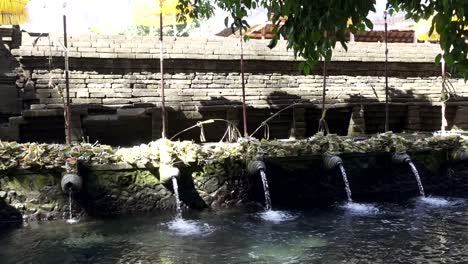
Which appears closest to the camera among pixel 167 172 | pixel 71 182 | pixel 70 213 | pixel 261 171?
pixel 71 182

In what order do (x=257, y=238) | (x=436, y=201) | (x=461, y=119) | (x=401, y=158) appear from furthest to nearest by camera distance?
(x=461, y=119) → (x=401, y=158) → (x=436, y=201) → (x=257, y=238)

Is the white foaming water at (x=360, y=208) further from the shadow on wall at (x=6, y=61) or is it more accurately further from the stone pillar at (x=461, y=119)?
the shadow on wall at (x=6, y=61)

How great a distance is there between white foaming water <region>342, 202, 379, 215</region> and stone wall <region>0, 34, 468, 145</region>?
444 centimetres

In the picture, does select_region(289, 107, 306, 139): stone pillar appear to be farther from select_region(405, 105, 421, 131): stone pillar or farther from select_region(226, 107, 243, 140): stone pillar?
select_region(405, 105, 421, 131): stone pillar

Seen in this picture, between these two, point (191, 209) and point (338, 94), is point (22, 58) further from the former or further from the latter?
point (338, 94)

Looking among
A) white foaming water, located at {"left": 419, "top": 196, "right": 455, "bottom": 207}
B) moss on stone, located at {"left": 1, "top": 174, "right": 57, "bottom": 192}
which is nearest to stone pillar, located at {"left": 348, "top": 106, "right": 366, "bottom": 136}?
white foaming water, located at {"left": 419, "top": 196, "right": 455, "bottom": 207}

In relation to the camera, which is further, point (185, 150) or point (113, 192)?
point (185, 150)

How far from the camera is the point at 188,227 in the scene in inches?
295

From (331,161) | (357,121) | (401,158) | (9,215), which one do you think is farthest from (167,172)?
(357,121)

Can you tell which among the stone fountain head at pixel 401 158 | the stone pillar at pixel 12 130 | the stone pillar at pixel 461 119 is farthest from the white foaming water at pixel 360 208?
the stone pillar at pixel 461 119

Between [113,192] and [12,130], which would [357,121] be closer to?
[113,192]

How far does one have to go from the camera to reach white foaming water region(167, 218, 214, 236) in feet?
23.6

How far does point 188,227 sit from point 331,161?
3.20 meters

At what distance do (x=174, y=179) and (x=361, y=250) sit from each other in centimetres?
339
